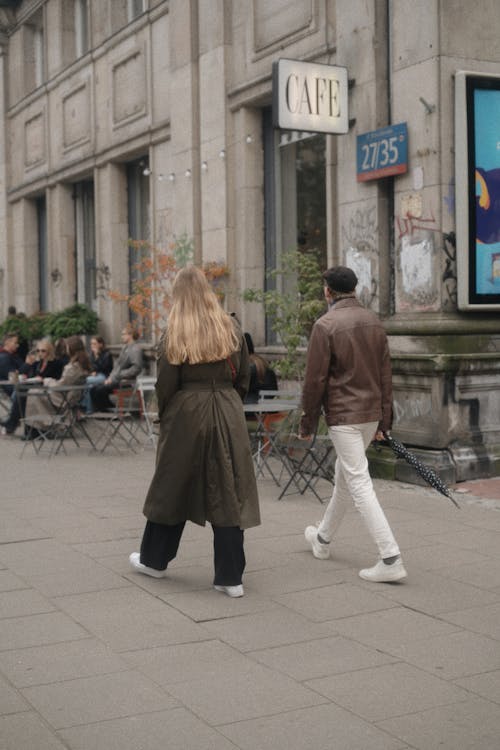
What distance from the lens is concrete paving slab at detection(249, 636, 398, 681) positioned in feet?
14.8

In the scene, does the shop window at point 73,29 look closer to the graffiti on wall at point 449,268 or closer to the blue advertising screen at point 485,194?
the blue advertising screen at point 485,194

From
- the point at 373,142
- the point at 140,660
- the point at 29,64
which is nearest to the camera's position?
the point at 140,660

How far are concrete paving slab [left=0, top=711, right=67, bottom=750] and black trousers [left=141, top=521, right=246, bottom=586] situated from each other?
1933mm

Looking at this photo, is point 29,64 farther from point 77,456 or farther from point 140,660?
point 140,660

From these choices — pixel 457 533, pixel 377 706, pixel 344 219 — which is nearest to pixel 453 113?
pixel 344 219

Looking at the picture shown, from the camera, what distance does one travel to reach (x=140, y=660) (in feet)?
15.3

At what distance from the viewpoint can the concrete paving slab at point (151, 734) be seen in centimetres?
369

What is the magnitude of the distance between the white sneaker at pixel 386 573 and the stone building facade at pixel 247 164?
11.5 feet

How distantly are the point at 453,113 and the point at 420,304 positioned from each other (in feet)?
5.83

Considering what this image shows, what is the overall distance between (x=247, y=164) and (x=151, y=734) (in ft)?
35.2

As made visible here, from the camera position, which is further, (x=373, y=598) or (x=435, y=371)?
(x=435, y=371)

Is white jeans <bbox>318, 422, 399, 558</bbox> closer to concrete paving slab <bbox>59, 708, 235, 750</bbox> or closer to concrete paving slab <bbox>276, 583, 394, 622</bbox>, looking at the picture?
concrete paving slab <bbox>276, 583, 394, 622</bbox>

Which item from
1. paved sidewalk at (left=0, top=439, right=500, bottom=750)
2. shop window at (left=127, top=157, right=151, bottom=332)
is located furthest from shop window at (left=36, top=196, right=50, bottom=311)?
paved sidewalk at (left=0, top=439, right=500, bottom=750)

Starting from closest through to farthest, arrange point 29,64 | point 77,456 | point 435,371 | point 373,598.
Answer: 1. point 373,598
2. point 435,371
3. point 77,456
4. point 29,64
